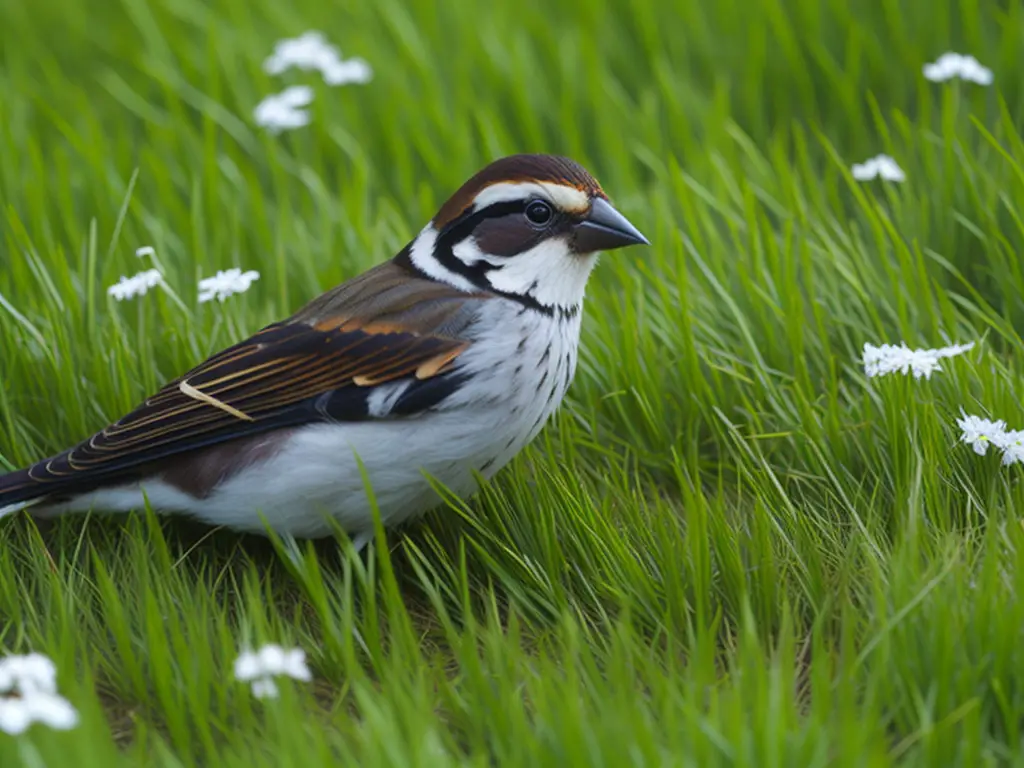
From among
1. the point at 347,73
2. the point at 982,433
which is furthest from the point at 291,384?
the point at 347,73

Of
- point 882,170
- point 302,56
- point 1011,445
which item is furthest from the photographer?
point 302,56

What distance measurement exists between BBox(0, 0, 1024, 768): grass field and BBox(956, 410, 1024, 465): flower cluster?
9 centimetres

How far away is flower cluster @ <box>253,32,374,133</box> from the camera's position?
585cm

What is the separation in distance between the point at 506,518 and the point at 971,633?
1302 mm

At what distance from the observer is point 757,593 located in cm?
332

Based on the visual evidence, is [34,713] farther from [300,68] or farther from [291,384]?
[300,68]

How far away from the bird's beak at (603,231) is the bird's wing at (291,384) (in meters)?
0.37

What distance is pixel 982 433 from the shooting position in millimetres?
3523

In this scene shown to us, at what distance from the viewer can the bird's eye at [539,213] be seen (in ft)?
12.5

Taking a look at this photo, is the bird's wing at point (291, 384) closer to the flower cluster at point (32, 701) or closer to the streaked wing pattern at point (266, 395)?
the streaked wing pattern at point (266, 395)

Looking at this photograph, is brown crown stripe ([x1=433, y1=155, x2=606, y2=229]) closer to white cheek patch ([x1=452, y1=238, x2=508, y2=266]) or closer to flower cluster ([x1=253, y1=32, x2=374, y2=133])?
white cheek patch ([x1=452, y1=238, x2=508, y2=266])

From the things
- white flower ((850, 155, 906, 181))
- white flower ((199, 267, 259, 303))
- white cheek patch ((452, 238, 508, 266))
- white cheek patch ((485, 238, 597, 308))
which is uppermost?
white flower ((199, 267, 259, 303))

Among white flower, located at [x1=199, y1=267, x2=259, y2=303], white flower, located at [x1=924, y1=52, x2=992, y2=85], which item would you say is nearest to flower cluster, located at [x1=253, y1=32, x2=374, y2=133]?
white flower, located at [x1=199, y1=267, x2=259, y2=303]

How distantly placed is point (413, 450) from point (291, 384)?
410 millimetres
